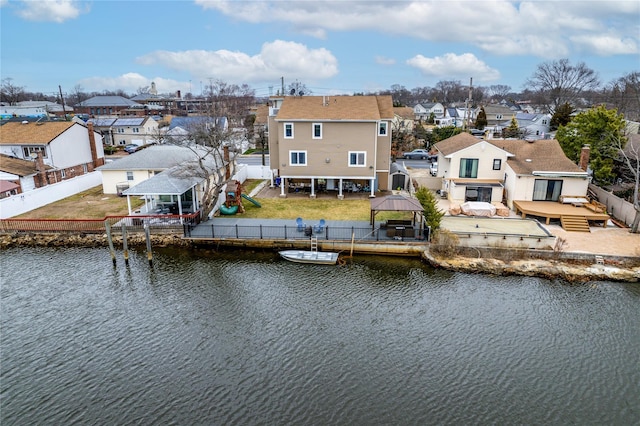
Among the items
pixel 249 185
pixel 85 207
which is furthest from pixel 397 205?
pixel 85 207

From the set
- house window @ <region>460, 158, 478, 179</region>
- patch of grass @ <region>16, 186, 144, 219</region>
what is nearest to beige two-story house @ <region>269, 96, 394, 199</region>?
house window @ <region>460, 158, 478, 179</region>

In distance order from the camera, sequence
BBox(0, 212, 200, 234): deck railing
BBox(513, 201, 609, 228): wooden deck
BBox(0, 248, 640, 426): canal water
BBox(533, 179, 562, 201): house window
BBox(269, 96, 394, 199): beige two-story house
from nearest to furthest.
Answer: BBox(0, 248, 640, 426): canal water, BBox(0, 212, 200, 234): deck railing, BBox(513, 201, 609, 228): wooden deck, BBox(533, 179, 562, 201): house window, BBox(269, 96, 394, 199): beige two-story house

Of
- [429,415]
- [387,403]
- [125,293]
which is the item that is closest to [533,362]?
[429,415]

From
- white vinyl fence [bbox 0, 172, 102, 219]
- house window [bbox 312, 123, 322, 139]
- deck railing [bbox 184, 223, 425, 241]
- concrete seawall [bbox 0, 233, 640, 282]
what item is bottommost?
concrete seawall [bbox 0, 233, 640, 282]

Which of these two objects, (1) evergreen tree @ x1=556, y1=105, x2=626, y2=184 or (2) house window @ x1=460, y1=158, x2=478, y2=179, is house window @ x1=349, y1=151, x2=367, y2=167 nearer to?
(2) house window @ x1=460, y1=158, x2=478, y2=179

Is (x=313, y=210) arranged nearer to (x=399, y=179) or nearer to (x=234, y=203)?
(x=234, y=203)

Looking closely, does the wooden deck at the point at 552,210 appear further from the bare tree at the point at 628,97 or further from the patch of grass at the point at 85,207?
the bare tree at the point at 628,97

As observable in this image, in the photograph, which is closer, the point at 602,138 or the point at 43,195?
the point at 43,195

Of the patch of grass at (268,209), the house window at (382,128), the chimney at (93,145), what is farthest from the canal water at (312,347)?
the chimney at (93,145)
